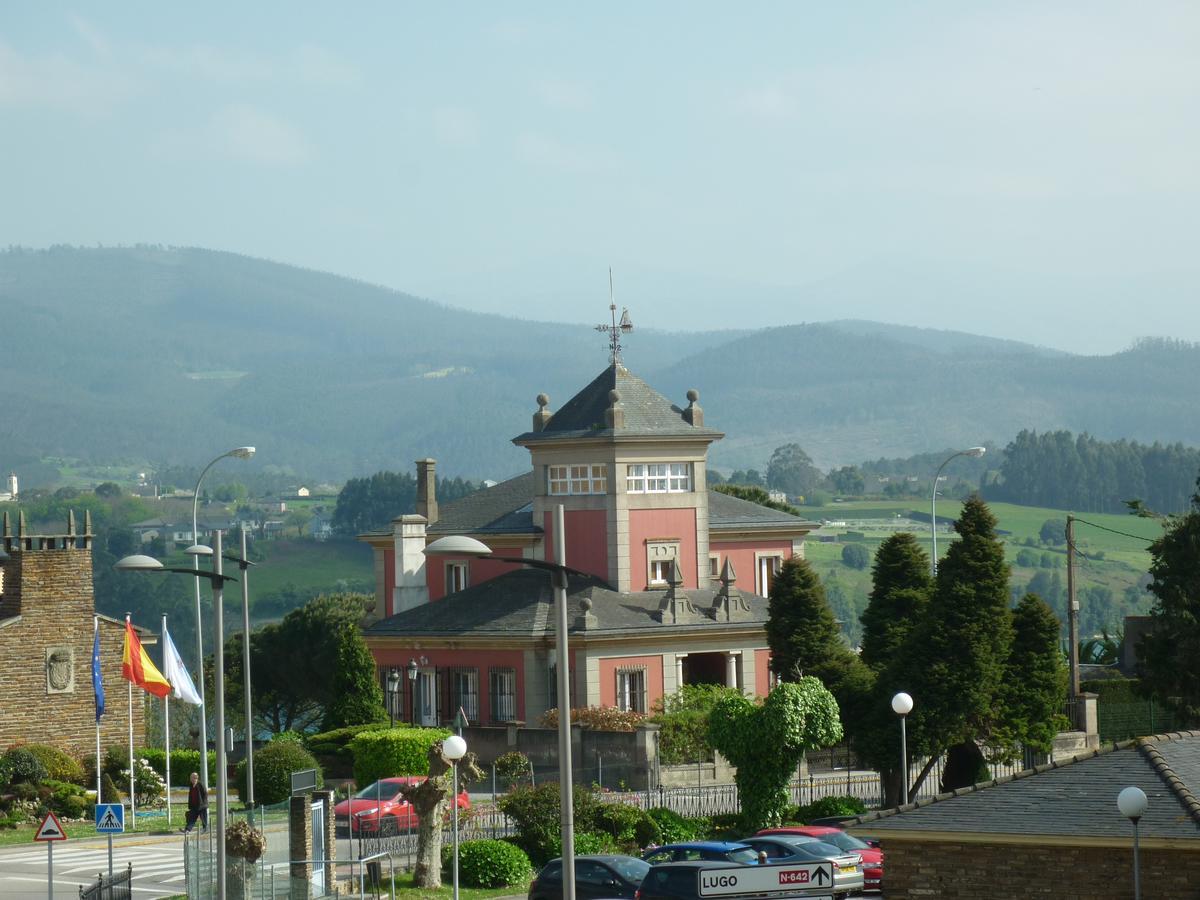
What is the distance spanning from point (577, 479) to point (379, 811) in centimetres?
2323

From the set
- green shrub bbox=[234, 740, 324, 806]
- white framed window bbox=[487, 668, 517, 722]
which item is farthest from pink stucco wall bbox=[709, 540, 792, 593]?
green shrub bbox=[234, 740, 324, 806]

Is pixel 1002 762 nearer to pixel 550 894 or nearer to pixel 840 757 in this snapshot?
pixel 840 757

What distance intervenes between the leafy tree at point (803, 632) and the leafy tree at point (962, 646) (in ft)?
16.0

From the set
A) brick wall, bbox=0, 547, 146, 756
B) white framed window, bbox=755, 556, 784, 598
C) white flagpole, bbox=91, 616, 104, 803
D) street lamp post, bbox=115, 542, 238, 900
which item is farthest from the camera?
white framed window, bbox=755, 556, 784, 598

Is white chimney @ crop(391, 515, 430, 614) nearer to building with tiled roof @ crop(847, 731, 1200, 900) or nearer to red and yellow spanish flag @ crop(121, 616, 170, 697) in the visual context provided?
red and yellow spanish flag @ crop(121, 616, 170, 697)

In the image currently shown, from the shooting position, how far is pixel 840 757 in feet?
181

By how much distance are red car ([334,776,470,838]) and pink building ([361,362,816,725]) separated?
14972 millimetres

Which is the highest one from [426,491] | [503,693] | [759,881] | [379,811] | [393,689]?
[426,491]

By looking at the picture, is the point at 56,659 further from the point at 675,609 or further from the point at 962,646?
the point at 962,646

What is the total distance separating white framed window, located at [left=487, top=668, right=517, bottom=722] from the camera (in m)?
60.2

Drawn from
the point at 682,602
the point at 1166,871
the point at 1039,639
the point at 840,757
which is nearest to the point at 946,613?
the point at 1039,639

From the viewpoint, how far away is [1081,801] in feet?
→ 82.0

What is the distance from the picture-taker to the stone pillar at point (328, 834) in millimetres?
34562

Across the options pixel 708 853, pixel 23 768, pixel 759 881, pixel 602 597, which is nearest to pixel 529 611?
pixel 602 597
